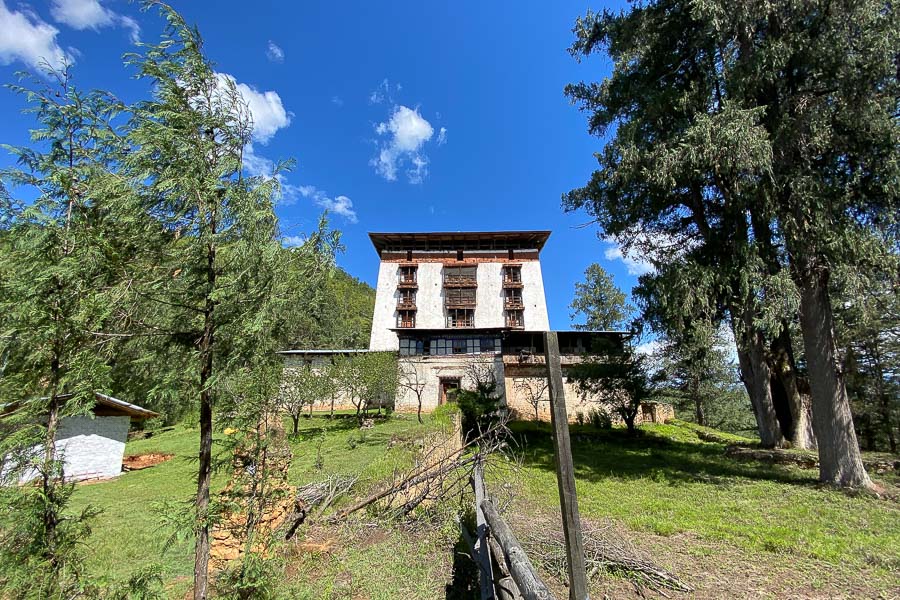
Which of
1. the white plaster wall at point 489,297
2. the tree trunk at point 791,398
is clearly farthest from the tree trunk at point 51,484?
the white plaster wall at point 489,297

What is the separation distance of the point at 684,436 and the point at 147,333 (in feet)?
84.9

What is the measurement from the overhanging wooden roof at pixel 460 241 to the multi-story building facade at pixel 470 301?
95 mm

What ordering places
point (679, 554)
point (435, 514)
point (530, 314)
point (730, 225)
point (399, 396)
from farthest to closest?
point (530, 314), point (399, 396), point (730, 225), point (435, 514), point (679, 554)

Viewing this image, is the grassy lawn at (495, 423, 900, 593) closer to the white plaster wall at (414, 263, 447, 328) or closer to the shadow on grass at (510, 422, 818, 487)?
the shadow on grass at (510, 422, 818, 487)

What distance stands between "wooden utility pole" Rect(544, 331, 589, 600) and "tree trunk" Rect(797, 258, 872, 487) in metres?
10.2

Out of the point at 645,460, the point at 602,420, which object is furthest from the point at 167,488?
the point at 602,420

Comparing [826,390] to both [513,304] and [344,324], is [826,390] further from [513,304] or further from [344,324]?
[344,324]

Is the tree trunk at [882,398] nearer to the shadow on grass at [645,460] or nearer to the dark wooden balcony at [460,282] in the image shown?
the shadow on grass at [645,460]

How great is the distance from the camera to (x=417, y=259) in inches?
1394

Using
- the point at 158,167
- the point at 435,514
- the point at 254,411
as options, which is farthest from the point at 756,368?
the point at 158,167

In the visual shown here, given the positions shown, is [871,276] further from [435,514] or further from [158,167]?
[158,167]

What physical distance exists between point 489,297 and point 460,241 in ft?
20.9

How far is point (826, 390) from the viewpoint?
29.2 ft

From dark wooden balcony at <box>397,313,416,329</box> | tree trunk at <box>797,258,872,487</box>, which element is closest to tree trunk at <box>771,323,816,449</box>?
tree trunk at <box>797,258,872,487</box>
